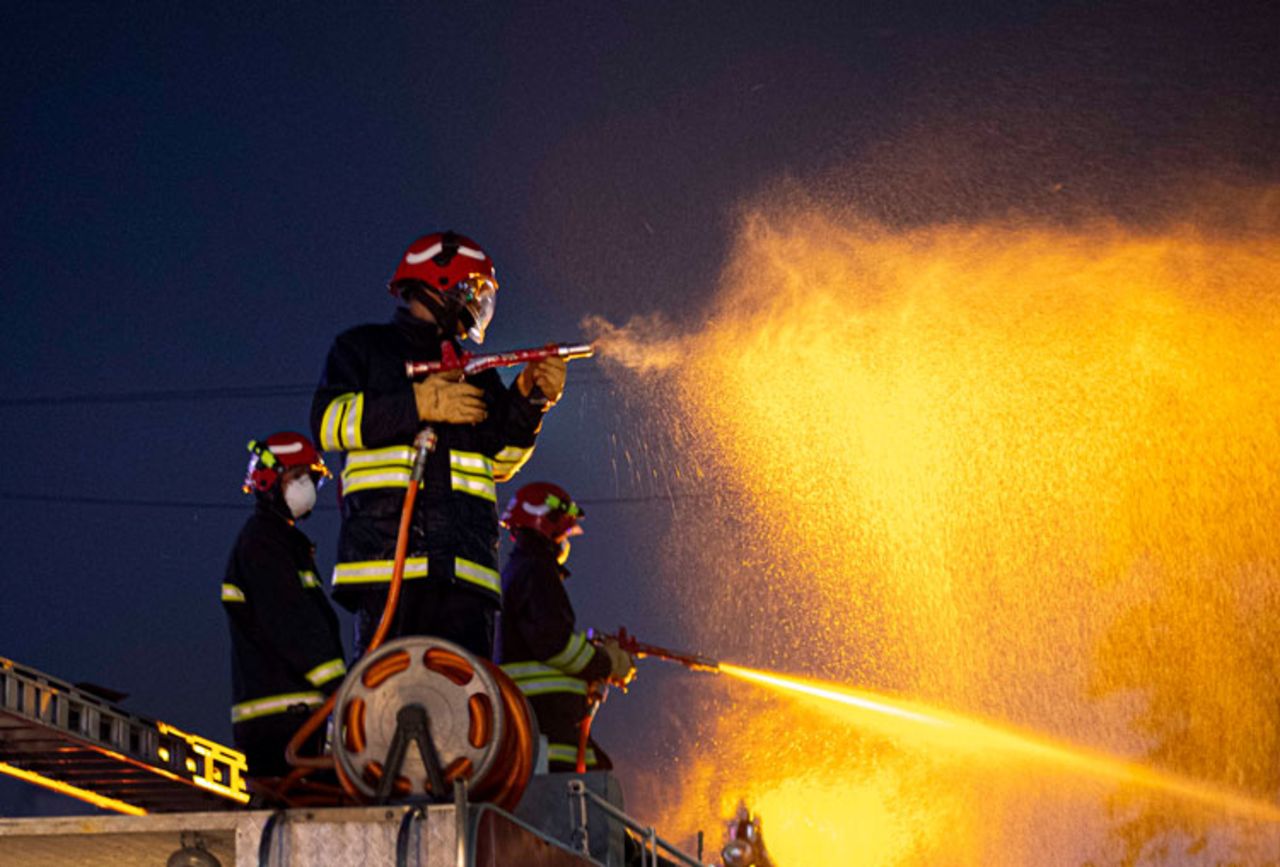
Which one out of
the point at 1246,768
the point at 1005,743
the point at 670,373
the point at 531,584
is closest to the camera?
the point at 531,584

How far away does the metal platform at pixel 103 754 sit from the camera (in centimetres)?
602

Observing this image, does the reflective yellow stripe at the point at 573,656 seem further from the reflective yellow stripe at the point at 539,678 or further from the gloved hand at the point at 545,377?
the gloved hand at the point at 545,377

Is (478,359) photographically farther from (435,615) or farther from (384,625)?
(384,625)

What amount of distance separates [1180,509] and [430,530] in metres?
14.4

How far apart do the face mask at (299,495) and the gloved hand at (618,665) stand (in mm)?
2067

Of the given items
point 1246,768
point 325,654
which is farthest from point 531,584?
point 1246,768

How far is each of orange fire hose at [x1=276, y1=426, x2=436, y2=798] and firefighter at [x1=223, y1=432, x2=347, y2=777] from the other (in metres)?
1.01

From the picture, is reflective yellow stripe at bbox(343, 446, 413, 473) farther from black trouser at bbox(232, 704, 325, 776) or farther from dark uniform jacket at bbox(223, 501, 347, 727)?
black trouser at bbox(232, 704, 325, 776)

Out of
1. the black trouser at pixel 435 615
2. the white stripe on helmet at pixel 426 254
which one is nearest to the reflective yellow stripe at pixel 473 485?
the black trouser at pixel 435 615

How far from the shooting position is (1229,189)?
54.7 ft

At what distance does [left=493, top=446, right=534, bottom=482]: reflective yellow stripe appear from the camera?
21.3 ft

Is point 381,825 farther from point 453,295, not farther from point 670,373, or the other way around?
point 670,373

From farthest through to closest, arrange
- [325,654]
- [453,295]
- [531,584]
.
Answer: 1. [531,584]
2. [325,654]
3. [453,295]

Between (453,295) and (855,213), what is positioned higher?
(855,213)
